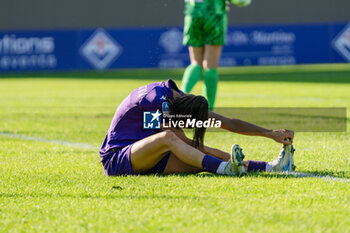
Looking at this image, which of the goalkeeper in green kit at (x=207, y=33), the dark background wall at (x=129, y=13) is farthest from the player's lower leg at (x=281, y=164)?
the dark background wall at (x=129, y=13)

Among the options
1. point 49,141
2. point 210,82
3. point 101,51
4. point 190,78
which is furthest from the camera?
point 101,51

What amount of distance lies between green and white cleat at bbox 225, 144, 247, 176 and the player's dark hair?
0.99ft

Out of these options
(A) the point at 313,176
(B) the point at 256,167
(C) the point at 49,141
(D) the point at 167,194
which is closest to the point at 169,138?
(D) the point at 167,194

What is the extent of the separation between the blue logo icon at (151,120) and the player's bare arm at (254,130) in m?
0.36

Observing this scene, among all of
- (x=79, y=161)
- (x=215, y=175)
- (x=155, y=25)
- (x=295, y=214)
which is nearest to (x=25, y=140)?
(x=79, y=161)

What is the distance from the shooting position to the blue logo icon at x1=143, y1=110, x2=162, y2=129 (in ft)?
14.2

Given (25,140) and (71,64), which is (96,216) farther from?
(71,64)

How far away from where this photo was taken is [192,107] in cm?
426

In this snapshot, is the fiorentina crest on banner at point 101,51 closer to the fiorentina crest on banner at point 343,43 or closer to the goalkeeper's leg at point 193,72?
the fiorentina crest on banner at point 343,43

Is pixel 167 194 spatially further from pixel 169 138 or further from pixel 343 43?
pixel 343 43

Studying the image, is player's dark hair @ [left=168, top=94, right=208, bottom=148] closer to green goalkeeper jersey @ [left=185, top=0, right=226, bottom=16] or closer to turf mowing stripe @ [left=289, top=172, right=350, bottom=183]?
turf mowing stripe @ [left=289, top=172, right=350, bottom=183]

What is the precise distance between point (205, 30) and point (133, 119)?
146 inches

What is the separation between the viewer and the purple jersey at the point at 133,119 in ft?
14.3

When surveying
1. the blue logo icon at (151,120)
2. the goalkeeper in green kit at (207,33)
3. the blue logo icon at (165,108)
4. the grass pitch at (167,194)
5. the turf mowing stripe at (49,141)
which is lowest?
the turf mowing stripe at (49,141)
